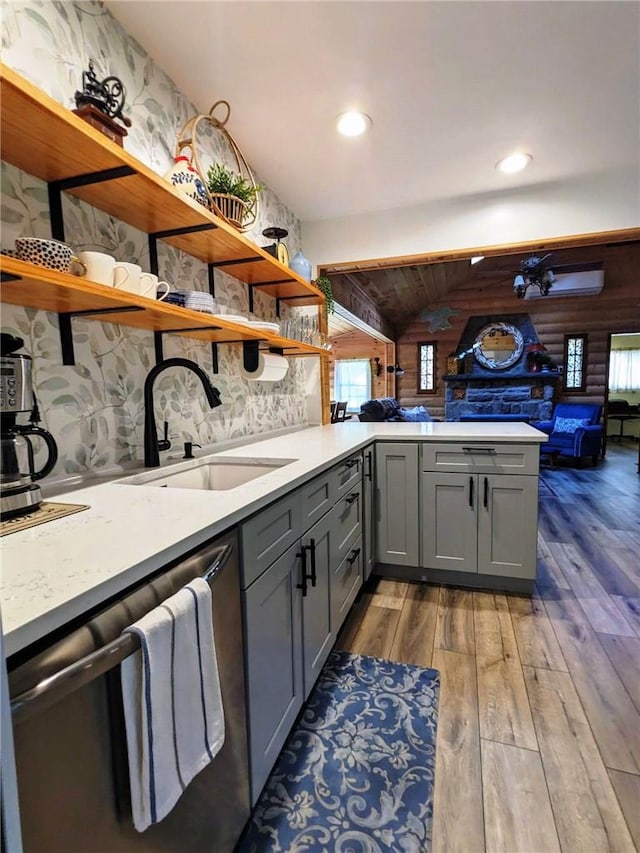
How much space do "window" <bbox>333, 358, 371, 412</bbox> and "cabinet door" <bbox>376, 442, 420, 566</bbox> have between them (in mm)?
7531

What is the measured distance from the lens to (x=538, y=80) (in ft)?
5.91

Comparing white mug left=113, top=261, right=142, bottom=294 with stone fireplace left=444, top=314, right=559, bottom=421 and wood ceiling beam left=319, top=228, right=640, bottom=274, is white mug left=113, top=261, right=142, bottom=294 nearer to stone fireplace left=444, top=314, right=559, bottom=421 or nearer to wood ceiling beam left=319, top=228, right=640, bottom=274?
wood ceiling beam left=319, top=228, right=640, bottom=274

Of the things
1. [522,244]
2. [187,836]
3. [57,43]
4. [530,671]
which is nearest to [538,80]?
[522,244]

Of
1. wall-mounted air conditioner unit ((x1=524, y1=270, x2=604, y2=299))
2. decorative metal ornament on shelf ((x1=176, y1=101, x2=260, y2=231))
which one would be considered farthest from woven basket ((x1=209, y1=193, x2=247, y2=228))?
wall-mounted air conditioner unit ((x1=524, y1=270, x2=604, y2=299))

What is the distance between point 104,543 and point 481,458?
2.04 m

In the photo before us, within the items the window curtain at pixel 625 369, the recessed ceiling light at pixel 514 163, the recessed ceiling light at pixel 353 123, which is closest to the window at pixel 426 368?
the window curtain at pixel 625 369

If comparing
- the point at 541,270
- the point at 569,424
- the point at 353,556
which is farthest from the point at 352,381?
the point at 353,556

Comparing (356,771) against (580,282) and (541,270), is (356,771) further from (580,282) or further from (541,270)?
(580,282)

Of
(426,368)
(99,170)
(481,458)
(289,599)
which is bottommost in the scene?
(289,599)

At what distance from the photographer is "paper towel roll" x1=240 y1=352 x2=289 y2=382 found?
2.16 meters

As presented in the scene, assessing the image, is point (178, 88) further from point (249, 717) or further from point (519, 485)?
point (519, 485)

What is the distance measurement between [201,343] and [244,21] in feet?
3.87

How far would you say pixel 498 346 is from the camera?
26.5ft

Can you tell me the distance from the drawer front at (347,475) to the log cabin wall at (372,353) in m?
6.89
